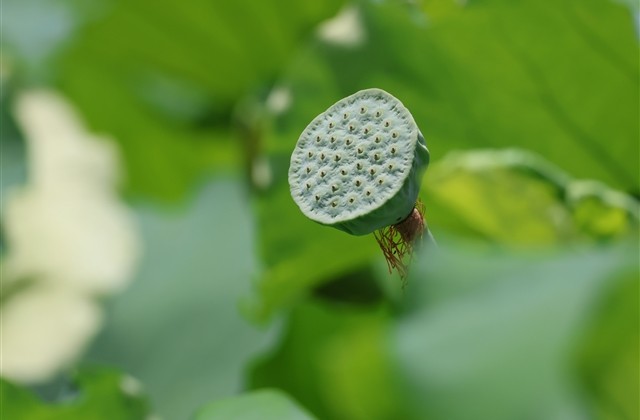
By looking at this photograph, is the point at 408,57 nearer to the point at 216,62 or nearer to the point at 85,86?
the point at 216,62

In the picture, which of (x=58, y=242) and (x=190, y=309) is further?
(x=58, y=242)

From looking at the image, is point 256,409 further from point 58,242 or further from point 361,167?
point 58,242

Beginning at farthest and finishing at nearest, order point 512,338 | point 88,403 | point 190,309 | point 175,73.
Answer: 1. point 175,73
2. point 190,309
3. point 88,403
4. point 512,338

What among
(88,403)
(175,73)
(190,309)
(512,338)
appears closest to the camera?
(512,338)

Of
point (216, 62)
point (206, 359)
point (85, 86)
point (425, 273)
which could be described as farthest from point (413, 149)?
point (85, 86)

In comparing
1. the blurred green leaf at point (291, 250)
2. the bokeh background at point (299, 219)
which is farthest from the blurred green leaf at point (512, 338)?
the blurred green leaf at point (291, 250)

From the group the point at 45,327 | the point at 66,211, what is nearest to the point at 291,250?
the point at 45,327
